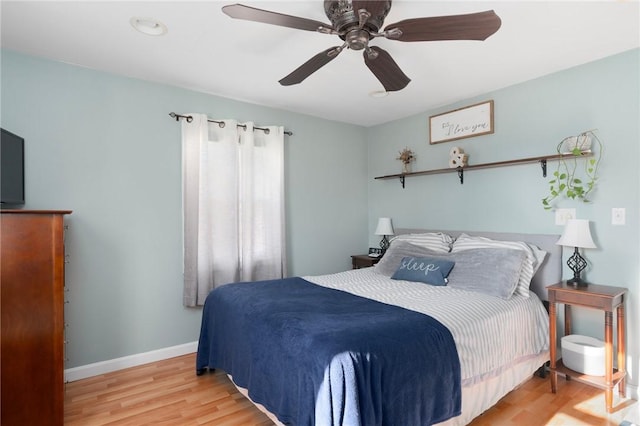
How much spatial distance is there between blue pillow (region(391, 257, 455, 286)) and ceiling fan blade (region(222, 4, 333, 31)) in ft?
6.40

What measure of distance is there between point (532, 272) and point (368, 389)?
72.6 inches

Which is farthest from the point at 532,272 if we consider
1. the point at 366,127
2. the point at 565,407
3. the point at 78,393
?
the point at 78,393

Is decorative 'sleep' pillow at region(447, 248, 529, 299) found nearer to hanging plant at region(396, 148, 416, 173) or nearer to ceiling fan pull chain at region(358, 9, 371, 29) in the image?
hanging plant at region(396, 148, 416, 173)

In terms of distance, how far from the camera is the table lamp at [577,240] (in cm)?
239

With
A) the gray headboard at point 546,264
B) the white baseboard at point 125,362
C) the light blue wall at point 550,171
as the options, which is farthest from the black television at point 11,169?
the gray headboard at point 546,264

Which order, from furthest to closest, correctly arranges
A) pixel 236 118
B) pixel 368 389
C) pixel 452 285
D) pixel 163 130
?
pixel 236 118
pixel 163 130
pixel 452 285
pixel 368 389

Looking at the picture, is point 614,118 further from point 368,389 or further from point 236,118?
point 236,118

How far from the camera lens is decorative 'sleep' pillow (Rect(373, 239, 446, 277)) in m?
3.11

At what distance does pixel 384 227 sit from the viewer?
403 cm

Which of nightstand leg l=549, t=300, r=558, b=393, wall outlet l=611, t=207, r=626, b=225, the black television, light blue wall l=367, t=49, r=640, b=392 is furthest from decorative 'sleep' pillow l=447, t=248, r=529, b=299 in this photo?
the black television

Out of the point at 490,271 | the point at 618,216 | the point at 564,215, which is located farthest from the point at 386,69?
the point at 618,216

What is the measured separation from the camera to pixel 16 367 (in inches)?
69.9

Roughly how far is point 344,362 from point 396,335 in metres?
0.34

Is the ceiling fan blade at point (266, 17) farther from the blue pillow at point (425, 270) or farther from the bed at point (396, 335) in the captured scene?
the blue pillow at point (425, 270)
